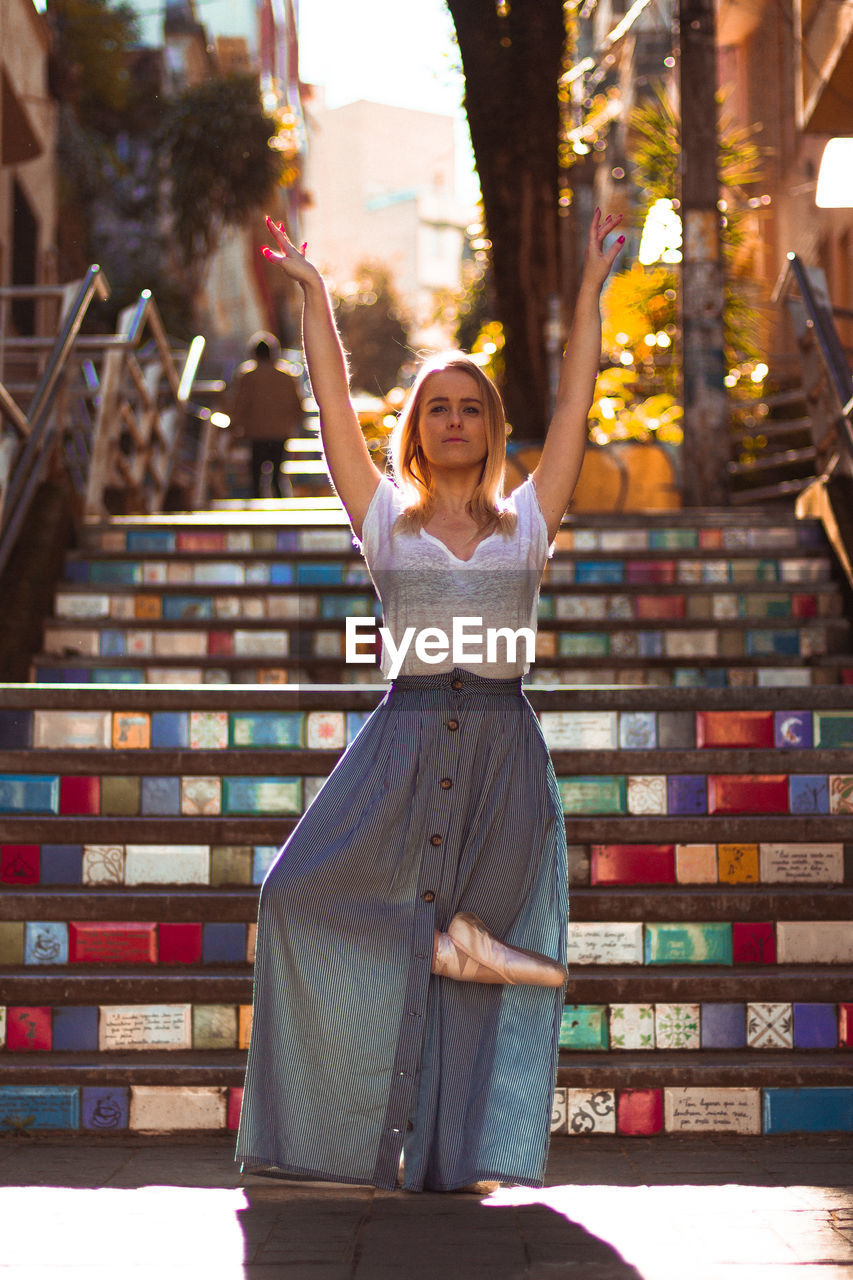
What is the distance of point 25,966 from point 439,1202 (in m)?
1.56

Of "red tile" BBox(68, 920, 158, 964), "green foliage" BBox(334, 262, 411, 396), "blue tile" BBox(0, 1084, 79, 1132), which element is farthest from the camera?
"green foliage" BBox(334, 262, 411, 396)

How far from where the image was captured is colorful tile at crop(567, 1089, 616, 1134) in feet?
12.5

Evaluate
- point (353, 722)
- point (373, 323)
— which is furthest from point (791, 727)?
point (373, 323)

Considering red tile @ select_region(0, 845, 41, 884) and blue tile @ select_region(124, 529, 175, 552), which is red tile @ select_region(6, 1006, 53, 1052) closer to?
red tile @ select_region(0, 845, 41, 884)

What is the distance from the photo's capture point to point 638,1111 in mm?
3826

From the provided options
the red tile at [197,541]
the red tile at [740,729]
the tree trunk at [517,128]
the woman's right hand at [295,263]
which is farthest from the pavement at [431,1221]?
the tree trunk at [517,128]

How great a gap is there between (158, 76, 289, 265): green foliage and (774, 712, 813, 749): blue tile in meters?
19.9

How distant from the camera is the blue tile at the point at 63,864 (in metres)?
4.38

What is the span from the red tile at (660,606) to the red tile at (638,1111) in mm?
2984

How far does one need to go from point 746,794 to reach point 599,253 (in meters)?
1.94

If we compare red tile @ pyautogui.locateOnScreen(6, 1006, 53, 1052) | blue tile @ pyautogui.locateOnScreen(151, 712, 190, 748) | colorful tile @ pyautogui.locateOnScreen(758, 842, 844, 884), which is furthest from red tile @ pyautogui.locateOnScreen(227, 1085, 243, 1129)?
colorful tile @ pyautogui.locateOnScreen(758, 842, 844, 884)

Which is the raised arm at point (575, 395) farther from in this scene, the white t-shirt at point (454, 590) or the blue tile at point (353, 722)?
the blue tile at point (353, 722)

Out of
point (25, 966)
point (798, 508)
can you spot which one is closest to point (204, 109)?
point (798, 508)

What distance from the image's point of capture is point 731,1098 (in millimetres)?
3836
